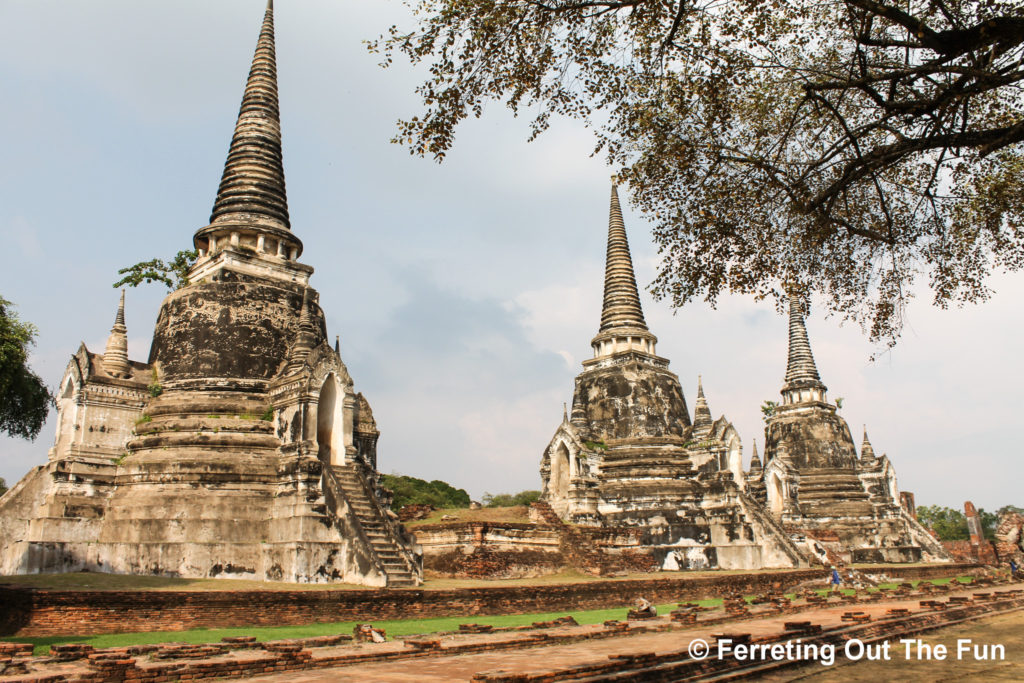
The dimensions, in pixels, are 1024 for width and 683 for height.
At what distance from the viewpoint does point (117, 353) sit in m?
19.5

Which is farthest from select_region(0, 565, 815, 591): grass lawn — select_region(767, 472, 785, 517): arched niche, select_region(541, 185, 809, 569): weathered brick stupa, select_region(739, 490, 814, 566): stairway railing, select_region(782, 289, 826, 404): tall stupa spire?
select_region(782, 289, 826, 404): tall stupa spire

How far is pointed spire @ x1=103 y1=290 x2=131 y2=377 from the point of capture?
19328 mm

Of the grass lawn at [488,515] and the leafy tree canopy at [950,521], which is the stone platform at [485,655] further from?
the leafy tree canopy at [950,521]

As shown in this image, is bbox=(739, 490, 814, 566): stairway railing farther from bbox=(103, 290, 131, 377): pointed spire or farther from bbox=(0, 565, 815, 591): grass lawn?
bbox=(103, 290, 131, 377): pointed spire

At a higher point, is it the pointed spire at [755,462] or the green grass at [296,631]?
the pointed spire at [755,462]

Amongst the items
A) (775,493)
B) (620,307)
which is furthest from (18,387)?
(775,493)

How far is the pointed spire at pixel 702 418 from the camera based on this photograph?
28.8 meters

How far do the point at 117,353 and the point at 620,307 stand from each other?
61.5 feet

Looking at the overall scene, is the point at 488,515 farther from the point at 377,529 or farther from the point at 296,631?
the point at 296,631

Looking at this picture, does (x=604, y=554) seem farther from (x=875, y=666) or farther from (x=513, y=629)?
(x=875, y=666)

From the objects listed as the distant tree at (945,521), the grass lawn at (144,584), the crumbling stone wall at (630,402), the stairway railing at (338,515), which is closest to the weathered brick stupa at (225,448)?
the stairway railing at (338,515)

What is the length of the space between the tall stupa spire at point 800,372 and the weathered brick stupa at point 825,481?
4 centimetres

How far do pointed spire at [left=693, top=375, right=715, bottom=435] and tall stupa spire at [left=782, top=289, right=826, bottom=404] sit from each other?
39.4 feet

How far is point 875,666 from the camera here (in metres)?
9.62
